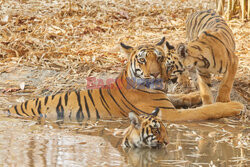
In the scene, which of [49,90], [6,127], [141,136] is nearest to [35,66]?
[49,90]

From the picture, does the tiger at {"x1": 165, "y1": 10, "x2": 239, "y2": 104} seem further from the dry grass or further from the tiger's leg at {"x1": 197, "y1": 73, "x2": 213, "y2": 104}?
the dry grass

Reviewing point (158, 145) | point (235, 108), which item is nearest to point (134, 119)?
point (158, 145)

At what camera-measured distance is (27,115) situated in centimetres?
422

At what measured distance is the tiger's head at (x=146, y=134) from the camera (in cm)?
304

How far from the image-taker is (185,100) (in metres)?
4.70

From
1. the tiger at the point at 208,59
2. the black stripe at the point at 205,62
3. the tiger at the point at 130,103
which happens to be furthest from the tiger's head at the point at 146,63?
the black stripe at the point at 205,62

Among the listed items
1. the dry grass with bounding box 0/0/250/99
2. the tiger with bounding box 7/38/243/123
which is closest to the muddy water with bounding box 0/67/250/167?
the tiger with bounding box 7/38/243/123

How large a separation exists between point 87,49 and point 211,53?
9.40 ft

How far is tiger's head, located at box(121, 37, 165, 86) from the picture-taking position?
13.3 ft

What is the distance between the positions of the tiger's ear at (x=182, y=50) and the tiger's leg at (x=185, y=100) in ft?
1.98

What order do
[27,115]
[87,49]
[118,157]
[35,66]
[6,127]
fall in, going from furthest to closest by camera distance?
[87,49], [35,66], [27,115], [6,127], [118,157]

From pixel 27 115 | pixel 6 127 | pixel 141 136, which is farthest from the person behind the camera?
pixel 27 115

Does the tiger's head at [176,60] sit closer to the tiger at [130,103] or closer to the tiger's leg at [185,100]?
the tiger at [130,103]

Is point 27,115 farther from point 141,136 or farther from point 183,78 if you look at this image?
point 183,78
